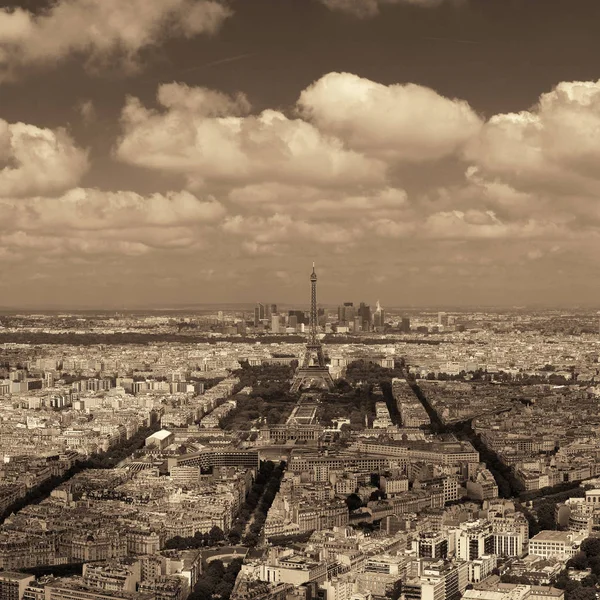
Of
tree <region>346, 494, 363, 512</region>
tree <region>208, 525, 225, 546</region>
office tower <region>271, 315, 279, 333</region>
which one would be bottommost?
tree <region>208, 525, 225, 546</region>

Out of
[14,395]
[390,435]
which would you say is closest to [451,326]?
[14,395]

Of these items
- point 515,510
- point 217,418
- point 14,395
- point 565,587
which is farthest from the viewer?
point 14,395

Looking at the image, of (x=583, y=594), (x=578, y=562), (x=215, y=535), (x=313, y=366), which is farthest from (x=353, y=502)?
(x=313, y=366)

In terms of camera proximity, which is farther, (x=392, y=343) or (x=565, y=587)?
(x=392, y=343)

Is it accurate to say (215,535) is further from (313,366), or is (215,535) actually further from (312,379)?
(313,366)

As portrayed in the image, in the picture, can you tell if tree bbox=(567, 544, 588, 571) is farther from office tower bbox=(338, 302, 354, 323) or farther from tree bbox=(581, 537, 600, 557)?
office tower bbox=(338, 302, 354, 323)

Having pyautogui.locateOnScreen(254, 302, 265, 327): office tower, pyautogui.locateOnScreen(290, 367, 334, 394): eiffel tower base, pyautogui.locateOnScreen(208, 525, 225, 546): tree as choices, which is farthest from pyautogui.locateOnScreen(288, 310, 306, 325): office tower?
pyautogui.locateOnScreen(208, 525, 225, 546): tree

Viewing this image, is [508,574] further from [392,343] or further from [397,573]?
[392,343]
